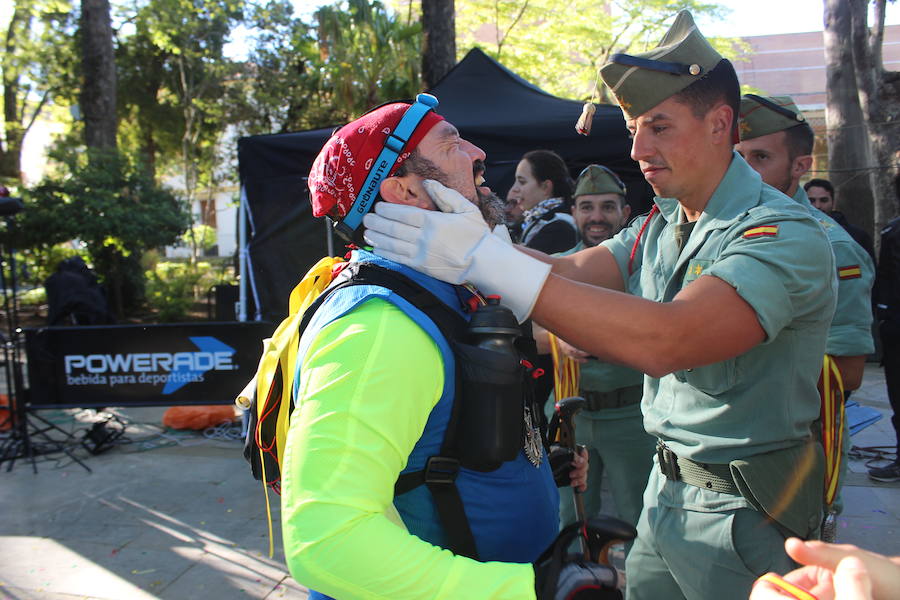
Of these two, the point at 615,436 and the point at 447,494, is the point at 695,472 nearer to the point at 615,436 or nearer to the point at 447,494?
the point at 447,494

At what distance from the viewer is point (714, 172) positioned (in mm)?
1812

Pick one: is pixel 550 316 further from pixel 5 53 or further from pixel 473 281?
pixel 5 53

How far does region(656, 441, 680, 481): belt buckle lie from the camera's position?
71.8 inches

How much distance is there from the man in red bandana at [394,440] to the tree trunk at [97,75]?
14.2 metres

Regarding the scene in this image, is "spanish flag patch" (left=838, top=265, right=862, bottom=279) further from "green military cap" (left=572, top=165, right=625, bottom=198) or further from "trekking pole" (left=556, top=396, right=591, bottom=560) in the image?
"green military cap" (left=572, top=165, right=625, bottom=198)

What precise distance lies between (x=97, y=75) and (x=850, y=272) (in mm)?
14974

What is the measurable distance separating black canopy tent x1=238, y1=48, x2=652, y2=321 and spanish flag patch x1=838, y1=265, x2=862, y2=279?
3.11 meters

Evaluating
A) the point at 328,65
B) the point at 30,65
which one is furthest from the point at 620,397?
the point at 30,65

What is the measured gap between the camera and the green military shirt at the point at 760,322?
149 cm

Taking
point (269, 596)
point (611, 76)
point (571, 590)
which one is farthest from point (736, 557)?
point (269, 596)

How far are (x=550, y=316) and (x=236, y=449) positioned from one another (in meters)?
5.06

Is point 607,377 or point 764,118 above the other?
point 764,118

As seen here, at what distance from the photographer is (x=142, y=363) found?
5.41 m

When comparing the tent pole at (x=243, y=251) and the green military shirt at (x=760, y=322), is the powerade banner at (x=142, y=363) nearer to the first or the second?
the tent pole at (x=243, y=251)
